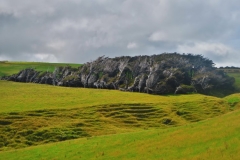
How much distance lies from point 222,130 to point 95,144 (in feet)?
51.0

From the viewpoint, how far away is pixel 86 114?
2584 inches

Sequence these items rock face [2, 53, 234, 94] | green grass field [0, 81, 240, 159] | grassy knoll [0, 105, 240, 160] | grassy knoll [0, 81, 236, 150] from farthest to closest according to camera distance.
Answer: rock face [2, 53, 234, 94] → grassy knoll [0, 81, 236, 150] → green grass field [0, 81, 240, 159] → grassy knoll [0, 105, 240, 160]

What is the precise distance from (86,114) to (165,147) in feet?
126

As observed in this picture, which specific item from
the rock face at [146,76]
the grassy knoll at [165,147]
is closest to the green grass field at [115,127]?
the grassy knoll at [165,147]

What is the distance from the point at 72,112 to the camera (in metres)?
65.9

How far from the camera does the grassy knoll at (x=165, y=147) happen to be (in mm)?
24703

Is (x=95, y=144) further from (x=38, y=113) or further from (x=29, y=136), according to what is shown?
(x=38, y=113)

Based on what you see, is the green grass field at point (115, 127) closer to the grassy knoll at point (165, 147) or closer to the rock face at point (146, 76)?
the grassy knoll at point (165, 147)

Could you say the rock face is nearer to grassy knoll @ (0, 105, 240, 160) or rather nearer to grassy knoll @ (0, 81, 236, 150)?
grassy knoll @ (0, 81, 236, 150)

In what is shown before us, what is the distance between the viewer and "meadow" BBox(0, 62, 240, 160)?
1120 inches

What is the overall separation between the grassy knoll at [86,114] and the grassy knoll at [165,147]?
47.2ft

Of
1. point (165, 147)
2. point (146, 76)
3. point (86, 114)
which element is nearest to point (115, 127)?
point (86, 114)

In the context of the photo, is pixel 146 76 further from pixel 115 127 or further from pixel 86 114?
pixel 115 127

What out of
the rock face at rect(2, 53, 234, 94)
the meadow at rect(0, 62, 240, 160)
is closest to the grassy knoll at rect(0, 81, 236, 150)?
the meadow at rect(0, 62, 240, 160)
